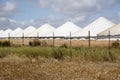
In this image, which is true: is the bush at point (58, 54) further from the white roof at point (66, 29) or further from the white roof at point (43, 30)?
the white roof at point (43, 30)

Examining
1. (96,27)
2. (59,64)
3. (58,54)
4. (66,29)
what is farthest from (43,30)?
(59,64)

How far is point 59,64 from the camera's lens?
603 inches

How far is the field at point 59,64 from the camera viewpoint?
1168 cm

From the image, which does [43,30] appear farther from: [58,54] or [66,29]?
[58,54]

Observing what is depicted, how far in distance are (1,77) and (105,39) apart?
32.1 m

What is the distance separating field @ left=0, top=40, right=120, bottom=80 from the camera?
1168 centimetres

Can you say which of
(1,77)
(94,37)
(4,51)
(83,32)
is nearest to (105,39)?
(94,37)

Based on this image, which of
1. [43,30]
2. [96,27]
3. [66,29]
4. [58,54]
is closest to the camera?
[58,54]

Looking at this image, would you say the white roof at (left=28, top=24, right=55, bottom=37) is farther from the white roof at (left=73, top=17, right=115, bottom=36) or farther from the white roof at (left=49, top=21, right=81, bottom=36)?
the white roof at (left=73, top=17, right=115, bottom=36)

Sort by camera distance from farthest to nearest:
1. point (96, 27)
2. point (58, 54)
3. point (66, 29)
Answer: point (66, 29)
point (96, 27)
point (58, 54)

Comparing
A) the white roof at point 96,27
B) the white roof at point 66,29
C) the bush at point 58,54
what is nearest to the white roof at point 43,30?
the white roof at point 66,29

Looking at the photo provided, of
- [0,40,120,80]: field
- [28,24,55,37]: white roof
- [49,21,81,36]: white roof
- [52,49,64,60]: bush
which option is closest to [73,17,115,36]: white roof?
[49,21,81,36]: white roof

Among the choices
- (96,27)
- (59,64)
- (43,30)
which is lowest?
(59,64)

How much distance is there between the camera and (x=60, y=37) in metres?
55.6
